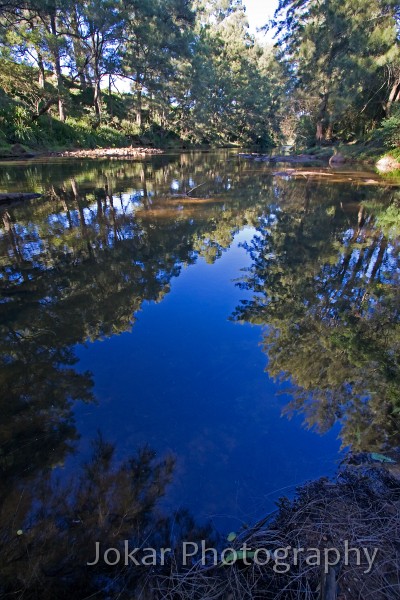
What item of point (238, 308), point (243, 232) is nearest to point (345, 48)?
point (243, 232)

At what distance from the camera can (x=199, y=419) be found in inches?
112

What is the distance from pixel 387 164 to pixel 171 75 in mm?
28545

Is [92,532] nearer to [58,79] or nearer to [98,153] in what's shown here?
[98,153]

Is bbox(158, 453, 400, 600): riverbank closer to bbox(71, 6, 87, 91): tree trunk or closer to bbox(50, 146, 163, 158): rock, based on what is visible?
bbox(50, 146, 163, 158): rock

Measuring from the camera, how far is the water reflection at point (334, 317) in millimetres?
3012

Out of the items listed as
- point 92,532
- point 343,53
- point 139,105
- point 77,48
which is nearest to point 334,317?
point 92,532

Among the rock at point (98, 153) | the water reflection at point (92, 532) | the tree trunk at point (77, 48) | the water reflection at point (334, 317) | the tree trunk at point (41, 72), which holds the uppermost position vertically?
the tree trunk at point (77, 48)

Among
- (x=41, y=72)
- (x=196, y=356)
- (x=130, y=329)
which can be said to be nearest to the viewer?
(x=196, y=356)

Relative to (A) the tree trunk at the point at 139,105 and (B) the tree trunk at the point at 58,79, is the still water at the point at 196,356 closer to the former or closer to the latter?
(B) the tree trunk at the point at 58,79

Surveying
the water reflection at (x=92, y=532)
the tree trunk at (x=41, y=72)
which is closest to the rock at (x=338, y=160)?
the tree trunk at (x=41, y=72)

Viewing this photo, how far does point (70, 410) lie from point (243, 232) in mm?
6192

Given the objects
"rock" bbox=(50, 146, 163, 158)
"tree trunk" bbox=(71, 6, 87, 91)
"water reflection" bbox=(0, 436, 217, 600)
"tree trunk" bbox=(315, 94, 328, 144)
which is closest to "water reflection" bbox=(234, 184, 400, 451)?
"water reflection" bbox=(0, 436, 217, 600)

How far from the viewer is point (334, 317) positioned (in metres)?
4.50

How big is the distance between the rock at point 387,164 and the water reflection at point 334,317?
11.3 meters
